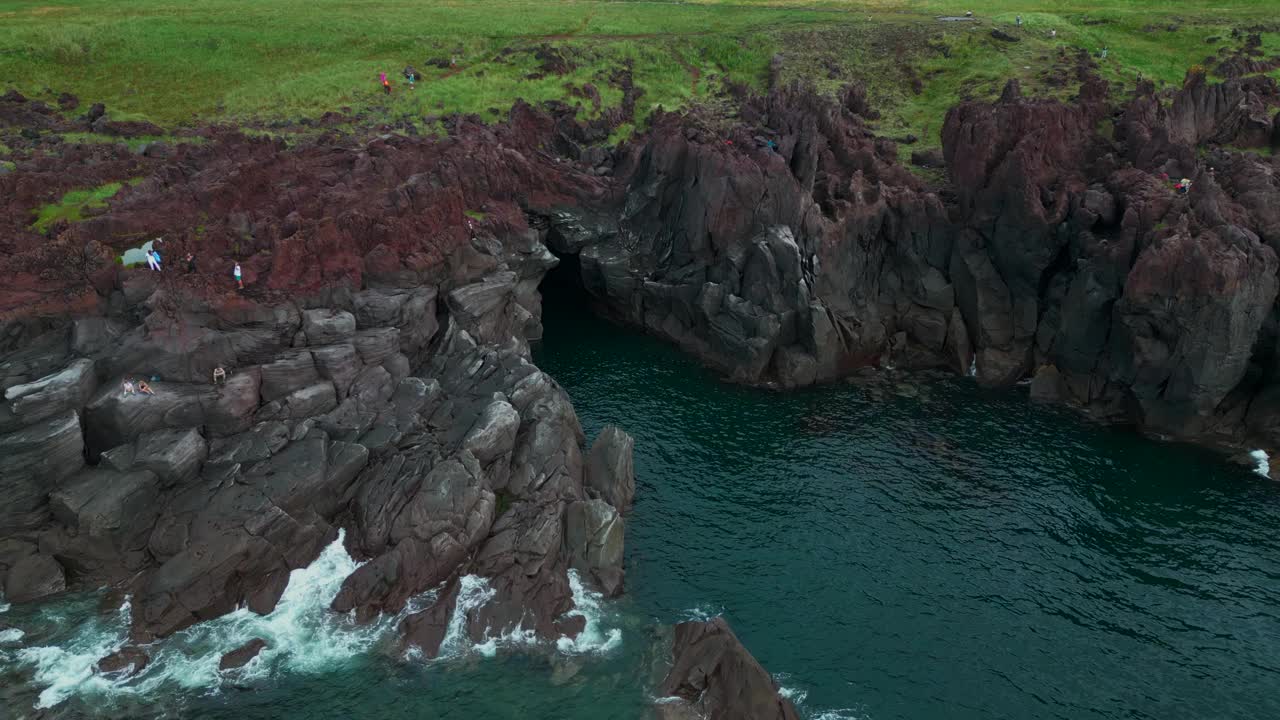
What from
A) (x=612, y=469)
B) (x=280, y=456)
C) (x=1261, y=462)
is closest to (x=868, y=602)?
(x=612, y=469)

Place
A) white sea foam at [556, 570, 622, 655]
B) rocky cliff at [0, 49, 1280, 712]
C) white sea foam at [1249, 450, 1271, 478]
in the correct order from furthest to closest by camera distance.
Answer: white sea foam at [1249, 450, 1271, 478] < rocky cliff at [0, 49, 1280, 712] < white sea foam at [556, 570, 622, 655]

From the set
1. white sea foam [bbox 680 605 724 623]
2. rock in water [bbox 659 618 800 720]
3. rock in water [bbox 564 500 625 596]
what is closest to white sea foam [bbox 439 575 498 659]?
rock in water [bbox 564 500 625 596]

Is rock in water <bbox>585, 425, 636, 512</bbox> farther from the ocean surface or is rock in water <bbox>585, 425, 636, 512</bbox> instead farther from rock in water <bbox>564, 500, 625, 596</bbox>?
rock in water <bbox>564, 500, 625, 596</bbox>

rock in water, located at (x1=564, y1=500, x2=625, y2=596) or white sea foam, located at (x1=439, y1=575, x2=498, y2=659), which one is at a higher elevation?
rock in water, located at (x1=564, y1=500, x2=625, y2=596)

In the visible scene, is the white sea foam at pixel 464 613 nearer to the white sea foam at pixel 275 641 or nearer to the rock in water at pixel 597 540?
the white sea foam at pixel 275 641

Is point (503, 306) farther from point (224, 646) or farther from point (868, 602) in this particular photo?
point (868, 602)

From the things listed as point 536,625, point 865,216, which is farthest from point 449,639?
point 865,216
